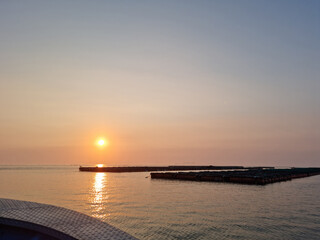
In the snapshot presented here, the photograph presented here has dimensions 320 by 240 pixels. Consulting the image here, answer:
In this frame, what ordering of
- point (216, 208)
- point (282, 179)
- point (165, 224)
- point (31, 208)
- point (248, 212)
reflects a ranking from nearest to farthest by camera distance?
1. point (31, 208)
2. point (165, 224)
3. point (248, 212)
4. point (216, 208)
5. point (282, 179)

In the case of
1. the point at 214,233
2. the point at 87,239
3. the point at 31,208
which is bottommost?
the point at 214,233

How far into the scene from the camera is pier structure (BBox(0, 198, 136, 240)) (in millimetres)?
10844

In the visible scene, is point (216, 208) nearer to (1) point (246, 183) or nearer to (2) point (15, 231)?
(2) point (15, 231)

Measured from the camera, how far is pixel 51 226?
11.3m

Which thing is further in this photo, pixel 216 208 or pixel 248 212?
pixel 216 208

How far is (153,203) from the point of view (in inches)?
1633

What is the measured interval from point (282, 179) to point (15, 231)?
95368 millimetres

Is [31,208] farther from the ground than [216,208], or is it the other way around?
[31,208]

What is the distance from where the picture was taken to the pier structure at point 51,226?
10.8 m

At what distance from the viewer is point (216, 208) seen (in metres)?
36.6

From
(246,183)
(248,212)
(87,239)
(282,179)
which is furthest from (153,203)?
(282,179)

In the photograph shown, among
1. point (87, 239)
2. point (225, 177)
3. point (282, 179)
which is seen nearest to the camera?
point (87, 239)

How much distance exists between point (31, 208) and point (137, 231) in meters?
13.2

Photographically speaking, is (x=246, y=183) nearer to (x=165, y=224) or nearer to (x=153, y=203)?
(x=153, y=203)
